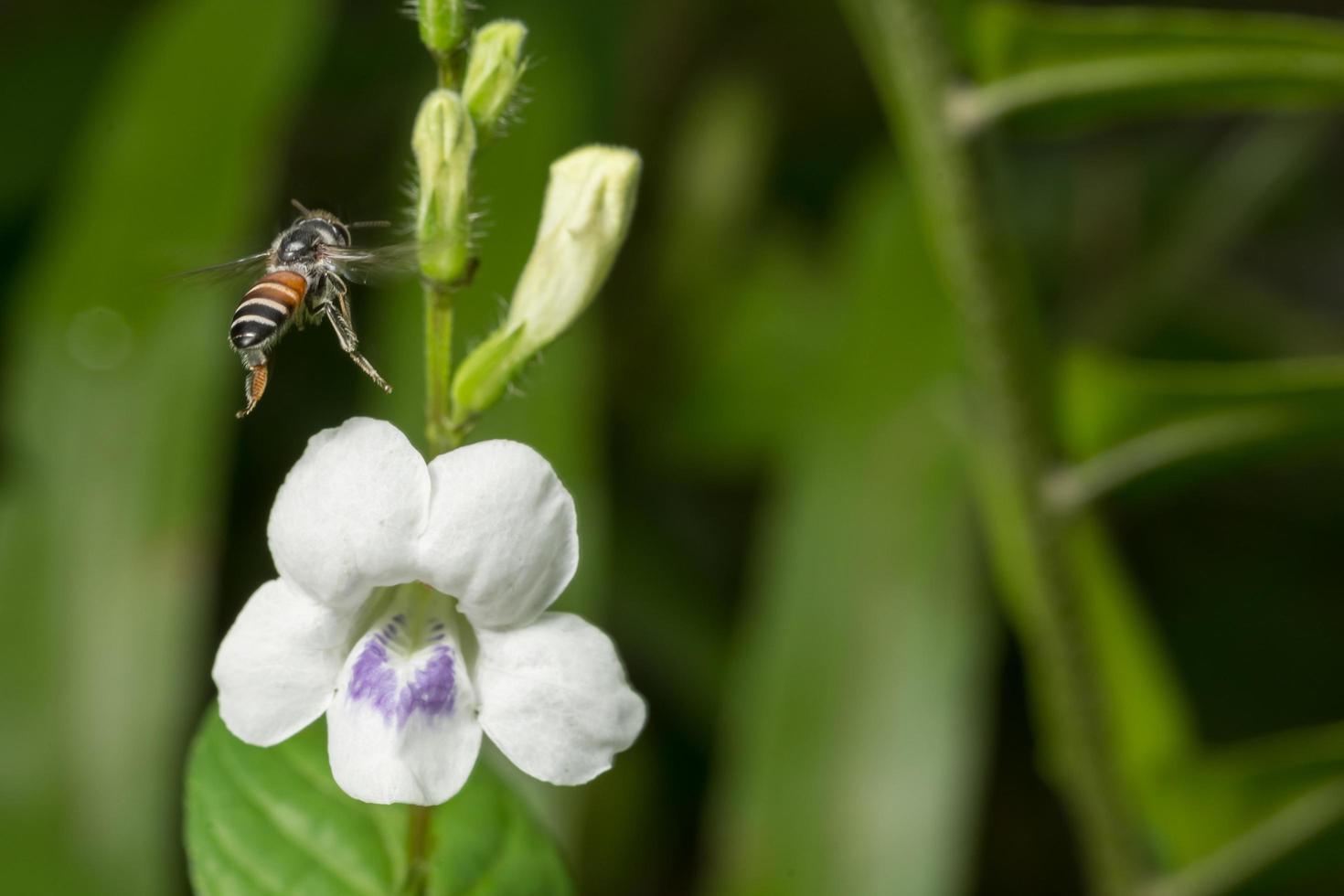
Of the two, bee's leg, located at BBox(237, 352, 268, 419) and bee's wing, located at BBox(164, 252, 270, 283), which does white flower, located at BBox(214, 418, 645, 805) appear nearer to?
bee's leg, located at BBox(237, 352, 268, 419)

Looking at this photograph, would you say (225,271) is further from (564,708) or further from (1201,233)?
(1201,233)

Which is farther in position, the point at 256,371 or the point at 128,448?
the point at 128,448

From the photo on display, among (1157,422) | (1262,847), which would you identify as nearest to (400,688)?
(1157,422)

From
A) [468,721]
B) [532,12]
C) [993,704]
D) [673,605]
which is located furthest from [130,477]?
[993,704]

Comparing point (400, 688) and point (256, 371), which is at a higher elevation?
point (256, 371)

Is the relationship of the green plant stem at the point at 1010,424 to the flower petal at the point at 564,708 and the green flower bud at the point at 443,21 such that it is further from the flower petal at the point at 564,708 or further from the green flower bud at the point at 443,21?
the flower petal at the point at 564,708

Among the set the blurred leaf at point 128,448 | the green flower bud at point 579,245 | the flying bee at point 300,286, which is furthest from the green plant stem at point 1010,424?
the blurred leaf at point 128,448
